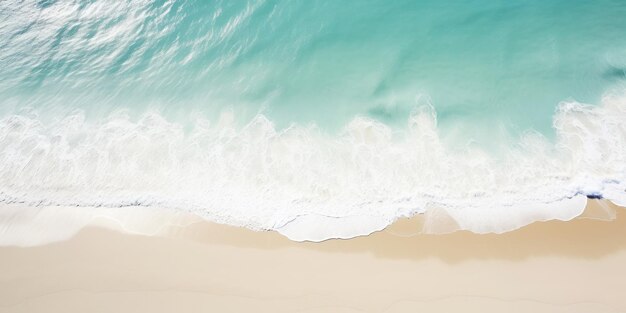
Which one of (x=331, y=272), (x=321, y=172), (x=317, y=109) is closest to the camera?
(x=331, y=272)

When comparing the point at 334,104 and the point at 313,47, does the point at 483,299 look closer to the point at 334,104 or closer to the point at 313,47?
the point at 334,104

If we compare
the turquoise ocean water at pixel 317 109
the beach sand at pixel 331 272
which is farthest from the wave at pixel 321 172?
the beach sand at pixel 331 272

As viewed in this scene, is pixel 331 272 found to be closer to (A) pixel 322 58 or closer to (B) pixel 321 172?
(B) pixel 321 172

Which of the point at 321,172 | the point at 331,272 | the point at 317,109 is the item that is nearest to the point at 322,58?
the point at 317,109

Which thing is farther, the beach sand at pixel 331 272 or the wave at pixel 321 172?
the wave at pixel 321 172

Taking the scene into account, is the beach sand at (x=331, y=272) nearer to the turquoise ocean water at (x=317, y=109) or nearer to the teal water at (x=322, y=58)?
the turquoise ocean water at (x=317, y=109)

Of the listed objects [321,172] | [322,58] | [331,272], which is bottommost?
[331,272]

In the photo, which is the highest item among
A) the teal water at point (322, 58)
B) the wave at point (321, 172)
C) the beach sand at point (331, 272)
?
the teal water at point (322, 58)

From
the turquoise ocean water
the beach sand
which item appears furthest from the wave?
the beach sand
